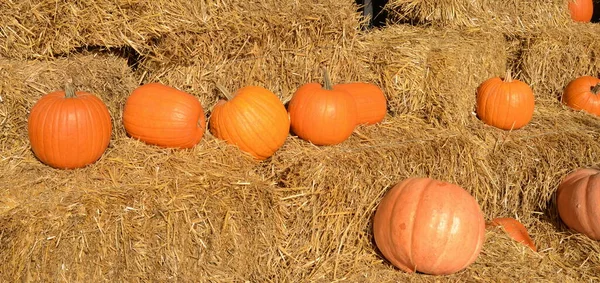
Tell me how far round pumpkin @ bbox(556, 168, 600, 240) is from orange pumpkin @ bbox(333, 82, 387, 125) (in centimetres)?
138

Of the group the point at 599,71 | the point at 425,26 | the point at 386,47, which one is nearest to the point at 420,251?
the point at 386,47

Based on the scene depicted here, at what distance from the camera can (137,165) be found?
3264 mm

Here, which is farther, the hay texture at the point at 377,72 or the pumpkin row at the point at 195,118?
the hay texture at the point at 377,72

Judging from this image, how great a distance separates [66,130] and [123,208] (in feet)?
2.06

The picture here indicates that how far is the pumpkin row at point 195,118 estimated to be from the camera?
3188mm

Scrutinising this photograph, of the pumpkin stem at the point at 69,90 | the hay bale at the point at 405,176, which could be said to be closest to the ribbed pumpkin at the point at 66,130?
the pumpkin stem at the point at 69,90

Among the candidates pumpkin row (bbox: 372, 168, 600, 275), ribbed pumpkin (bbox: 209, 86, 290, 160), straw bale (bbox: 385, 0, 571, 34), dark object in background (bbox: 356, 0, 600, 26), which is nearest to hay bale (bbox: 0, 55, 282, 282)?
ribbed pumpkin (bbox: 209, 86, 290, 160)

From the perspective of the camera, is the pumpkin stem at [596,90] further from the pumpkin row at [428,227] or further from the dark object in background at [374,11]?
the pumpkin row at [428,227]

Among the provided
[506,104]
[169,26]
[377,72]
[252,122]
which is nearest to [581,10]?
[506,104]

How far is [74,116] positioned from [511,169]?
117 inches

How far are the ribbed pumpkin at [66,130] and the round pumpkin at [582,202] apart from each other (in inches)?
120

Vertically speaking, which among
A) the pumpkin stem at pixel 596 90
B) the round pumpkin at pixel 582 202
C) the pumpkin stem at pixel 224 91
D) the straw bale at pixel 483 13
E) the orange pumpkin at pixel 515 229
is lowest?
the orange pumpkin at pixel 515 229

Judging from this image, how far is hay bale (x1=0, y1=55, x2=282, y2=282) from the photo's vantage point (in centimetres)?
274

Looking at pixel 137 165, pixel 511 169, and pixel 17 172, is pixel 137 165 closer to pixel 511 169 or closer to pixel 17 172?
pixel 17 172
